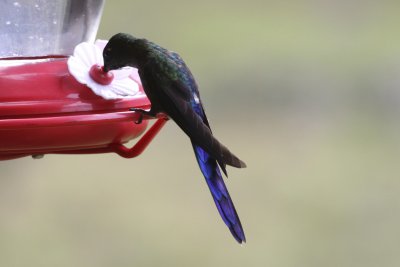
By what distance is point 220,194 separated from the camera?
97.9 inches

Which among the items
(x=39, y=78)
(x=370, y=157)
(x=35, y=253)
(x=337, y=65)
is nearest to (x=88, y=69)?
(x=39, y=78)

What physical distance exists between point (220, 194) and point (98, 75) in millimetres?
468

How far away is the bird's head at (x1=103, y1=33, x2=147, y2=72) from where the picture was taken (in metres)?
2.63

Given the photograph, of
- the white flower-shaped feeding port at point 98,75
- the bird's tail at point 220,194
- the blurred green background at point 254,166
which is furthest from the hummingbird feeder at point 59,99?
the blurred green background at point 254,166

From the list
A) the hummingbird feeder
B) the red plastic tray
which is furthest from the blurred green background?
the red plastic tray

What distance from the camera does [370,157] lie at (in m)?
8.52

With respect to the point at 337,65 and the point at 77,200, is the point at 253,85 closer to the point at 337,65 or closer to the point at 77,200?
the point at 337,65

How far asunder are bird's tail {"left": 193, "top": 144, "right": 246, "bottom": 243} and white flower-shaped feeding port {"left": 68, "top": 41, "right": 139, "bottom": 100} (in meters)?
0.27

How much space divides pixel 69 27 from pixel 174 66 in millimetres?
523

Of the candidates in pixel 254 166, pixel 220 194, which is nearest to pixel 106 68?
pixel 220 194

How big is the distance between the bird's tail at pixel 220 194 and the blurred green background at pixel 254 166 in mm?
4098

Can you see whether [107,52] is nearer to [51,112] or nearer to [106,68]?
[106,68]

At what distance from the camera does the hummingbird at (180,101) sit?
244 cm

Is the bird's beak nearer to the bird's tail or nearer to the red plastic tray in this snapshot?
the red plastic tray
